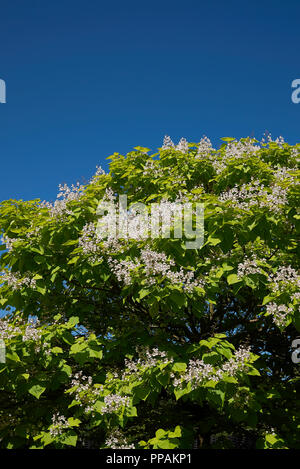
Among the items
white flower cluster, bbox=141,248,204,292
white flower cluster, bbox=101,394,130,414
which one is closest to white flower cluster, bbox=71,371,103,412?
white flower cluster, bbox=101,394,130,414

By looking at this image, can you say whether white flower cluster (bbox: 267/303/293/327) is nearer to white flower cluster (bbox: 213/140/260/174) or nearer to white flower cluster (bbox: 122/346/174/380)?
white flower cluster (bbox: 122/346/174/380)

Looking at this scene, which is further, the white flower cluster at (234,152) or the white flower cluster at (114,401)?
the white flower cluster at (234,152)

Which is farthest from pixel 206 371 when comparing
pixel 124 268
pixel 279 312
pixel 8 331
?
pixel 8 331

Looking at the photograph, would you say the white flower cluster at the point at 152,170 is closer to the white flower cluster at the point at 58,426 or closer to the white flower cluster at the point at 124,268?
the white flower cluster at the point at 124,268

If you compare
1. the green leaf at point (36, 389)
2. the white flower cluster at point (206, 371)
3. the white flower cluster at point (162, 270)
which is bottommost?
the green leaf at point (36, 389)

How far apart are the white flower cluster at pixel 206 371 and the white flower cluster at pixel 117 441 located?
1.58 metres

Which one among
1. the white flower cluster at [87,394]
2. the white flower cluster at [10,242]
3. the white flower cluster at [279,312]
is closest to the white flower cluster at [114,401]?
the white flower cluster at [87,394]

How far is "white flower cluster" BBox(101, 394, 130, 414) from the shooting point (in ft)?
20.5

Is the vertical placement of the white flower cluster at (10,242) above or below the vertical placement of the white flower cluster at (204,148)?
below

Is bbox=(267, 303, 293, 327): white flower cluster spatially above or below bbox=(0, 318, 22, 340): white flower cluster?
above

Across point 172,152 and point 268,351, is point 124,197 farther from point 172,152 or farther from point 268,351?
point 268,351

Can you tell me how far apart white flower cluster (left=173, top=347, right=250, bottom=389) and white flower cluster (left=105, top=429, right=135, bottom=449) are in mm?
1577

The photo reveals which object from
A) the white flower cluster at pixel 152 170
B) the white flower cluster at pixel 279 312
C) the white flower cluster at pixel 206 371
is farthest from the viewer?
the white flower cluster at pixel 152 170

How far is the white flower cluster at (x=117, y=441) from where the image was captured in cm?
666
